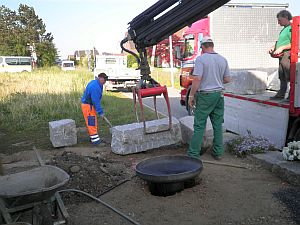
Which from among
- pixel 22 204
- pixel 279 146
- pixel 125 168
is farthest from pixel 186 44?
pixel 22 204

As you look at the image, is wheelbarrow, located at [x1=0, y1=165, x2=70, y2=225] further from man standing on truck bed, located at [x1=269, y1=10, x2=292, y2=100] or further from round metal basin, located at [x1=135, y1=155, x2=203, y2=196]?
man standing on truck bed, located at [x1=269, y1=10, x2=292, y2=100]

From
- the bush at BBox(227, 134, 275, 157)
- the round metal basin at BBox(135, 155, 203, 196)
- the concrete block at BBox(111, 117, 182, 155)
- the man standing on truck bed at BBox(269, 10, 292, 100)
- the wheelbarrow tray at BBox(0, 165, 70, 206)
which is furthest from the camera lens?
the concrete block at BBox(111, 117, 182, 155)

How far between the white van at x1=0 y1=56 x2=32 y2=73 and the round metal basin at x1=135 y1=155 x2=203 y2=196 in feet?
148

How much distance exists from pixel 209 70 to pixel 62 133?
3.93 metres

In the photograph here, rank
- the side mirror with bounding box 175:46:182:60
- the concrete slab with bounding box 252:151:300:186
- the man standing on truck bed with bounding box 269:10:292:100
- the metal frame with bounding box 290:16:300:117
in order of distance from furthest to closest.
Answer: the side mirror with bounding box 175:46:182:60, the man standing on truck bed with bounding box 269:10:292:100, the metal frame with bounding box 290:16:300:117, the concrete slab with bounding box 252:151:300:186

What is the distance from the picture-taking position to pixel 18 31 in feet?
190

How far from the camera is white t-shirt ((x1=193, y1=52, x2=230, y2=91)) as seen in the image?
601cm

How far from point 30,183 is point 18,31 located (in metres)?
59.0

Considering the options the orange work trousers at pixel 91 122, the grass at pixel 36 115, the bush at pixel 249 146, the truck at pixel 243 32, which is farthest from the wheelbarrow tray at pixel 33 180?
the truck at pixel 243 32

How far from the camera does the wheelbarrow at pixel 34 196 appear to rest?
3.45 m

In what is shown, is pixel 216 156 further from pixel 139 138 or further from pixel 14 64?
pixel 14 64

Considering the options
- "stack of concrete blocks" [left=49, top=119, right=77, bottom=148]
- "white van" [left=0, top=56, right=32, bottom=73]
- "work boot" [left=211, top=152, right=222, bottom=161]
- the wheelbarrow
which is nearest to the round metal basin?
"work boot" [left=211, top=152, right=222, bottom=161]

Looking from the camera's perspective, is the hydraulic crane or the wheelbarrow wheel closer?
the wheelbarrow wheel

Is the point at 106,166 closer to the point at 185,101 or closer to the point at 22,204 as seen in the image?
the point at 22,204
